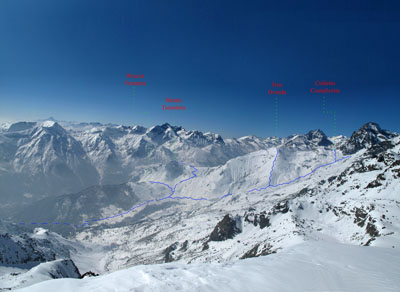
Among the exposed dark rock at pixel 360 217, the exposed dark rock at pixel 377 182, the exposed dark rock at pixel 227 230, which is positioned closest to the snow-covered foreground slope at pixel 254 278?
the exposed dark rock at pixel 360 217

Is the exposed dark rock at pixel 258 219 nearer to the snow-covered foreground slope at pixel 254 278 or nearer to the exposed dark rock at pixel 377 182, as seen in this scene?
the exposed dark rock at pixel 377 182

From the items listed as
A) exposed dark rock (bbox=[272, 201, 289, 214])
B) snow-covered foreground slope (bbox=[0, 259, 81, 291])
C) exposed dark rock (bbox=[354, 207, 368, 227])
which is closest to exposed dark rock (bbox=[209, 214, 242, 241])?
exposed dark rock (bbox=[272, 201, 289, 214])

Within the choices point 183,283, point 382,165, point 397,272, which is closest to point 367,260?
point 397,272

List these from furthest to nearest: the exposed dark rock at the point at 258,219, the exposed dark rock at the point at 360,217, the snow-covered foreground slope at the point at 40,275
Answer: the exposed dark rock at the point at 258,219 < the exposed dark rock at the point at 360,217 < the snow-covered foreground slope at the point at 40,275

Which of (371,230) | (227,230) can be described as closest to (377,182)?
(371,230)

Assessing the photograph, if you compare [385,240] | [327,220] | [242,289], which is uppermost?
[242,289]

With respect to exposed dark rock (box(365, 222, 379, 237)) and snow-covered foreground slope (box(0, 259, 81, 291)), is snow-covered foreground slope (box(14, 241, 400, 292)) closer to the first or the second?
snow-covered foreground slope (box(0, 259, 81, 291))

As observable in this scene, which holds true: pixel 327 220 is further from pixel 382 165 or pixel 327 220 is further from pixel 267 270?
pixel 267 270

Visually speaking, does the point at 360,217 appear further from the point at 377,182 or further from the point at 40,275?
the point at 40,275
